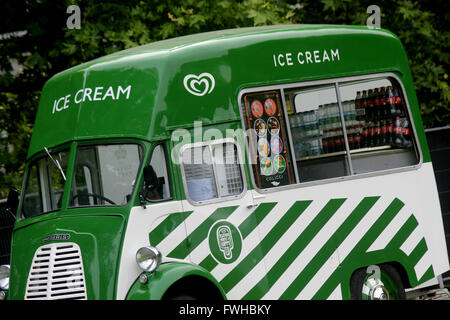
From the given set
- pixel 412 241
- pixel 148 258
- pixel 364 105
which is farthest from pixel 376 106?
pixel 148 258

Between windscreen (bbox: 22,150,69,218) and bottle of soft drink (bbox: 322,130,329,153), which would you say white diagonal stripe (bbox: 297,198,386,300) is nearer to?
bottle of soft drink (bbox: 322,130,329,153)

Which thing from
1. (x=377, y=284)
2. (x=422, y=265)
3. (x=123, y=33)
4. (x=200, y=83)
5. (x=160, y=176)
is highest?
(x=123, y=33)

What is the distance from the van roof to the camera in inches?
330

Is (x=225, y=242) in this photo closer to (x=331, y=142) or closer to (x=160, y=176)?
(x=160, y=176)

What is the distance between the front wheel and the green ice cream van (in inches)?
0.6

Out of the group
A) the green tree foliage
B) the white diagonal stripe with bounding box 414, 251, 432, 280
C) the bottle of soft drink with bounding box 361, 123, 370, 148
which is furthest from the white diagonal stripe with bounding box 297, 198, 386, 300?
the green tree foliage

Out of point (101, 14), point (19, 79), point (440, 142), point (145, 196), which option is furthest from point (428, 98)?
point (145, 196)

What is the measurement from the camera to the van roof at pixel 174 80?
838 cm

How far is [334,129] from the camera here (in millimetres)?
9664

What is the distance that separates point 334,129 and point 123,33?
389 centimetres

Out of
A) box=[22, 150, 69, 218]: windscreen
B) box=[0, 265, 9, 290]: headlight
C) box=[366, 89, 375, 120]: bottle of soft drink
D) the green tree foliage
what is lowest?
box=[0, 265, 9, 290]: headlight

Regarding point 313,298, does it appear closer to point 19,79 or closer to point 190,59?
point 190,59

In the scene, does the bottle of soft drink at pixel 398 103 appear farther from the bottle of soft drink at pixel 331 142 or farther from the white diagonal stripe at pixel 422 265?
the white diagonal stripe at pixel 422 265

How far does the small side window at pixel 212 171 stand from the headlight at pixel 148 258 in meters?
0.75
